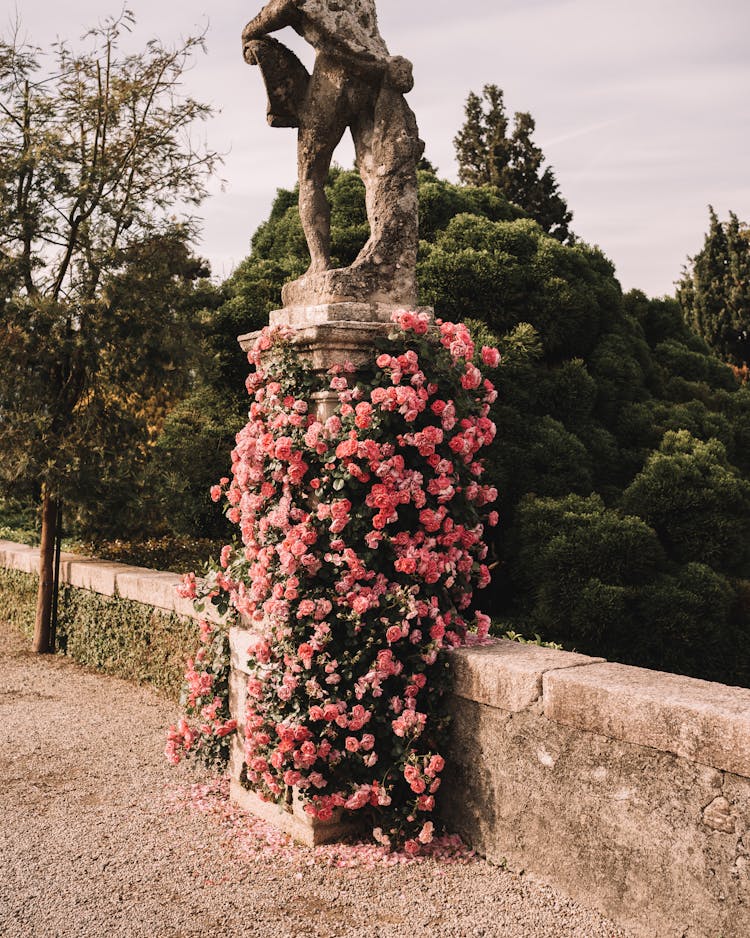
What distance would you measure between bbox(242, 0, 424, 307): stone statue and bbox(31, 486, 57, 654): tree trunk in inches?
160

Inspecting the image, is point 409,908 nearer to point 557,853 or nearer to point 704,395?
point 557,853

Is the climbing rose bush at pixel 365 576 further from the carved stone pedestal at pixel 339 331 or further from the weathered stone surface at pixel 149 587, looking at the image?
the weathered stone surface at pixel 149 587

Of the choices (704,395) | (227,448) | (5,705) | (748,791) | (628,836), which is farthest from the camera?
(704,395)

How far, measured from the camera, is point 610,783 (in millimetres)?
2699

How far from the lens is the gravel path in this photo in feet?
9.04

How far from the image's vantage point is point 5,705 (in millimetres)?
5605

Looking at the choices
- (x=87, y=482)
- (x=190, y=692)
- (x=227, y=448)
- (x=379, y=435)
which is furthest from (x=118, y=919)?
(x=227, y=448)

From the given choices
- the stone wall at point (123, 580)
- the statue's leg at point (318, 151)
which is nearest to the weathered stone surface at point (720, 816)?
the statue's leg at point (318, 151)

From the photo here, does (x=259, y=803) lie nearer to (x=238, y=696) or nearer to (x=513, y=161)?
(x=238, y=696)

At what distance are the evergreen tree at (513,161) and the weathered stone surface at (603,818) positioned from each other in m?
15.6

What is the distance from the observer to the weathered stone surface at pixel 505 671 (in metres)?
3.01

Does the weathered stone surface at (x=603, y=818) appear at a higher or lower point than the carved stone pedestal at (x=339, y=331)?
lower

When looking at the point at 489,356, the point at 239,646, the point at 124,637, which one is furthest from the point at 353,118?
the point at 124,637

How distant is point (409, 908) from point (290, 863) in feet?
1.86
